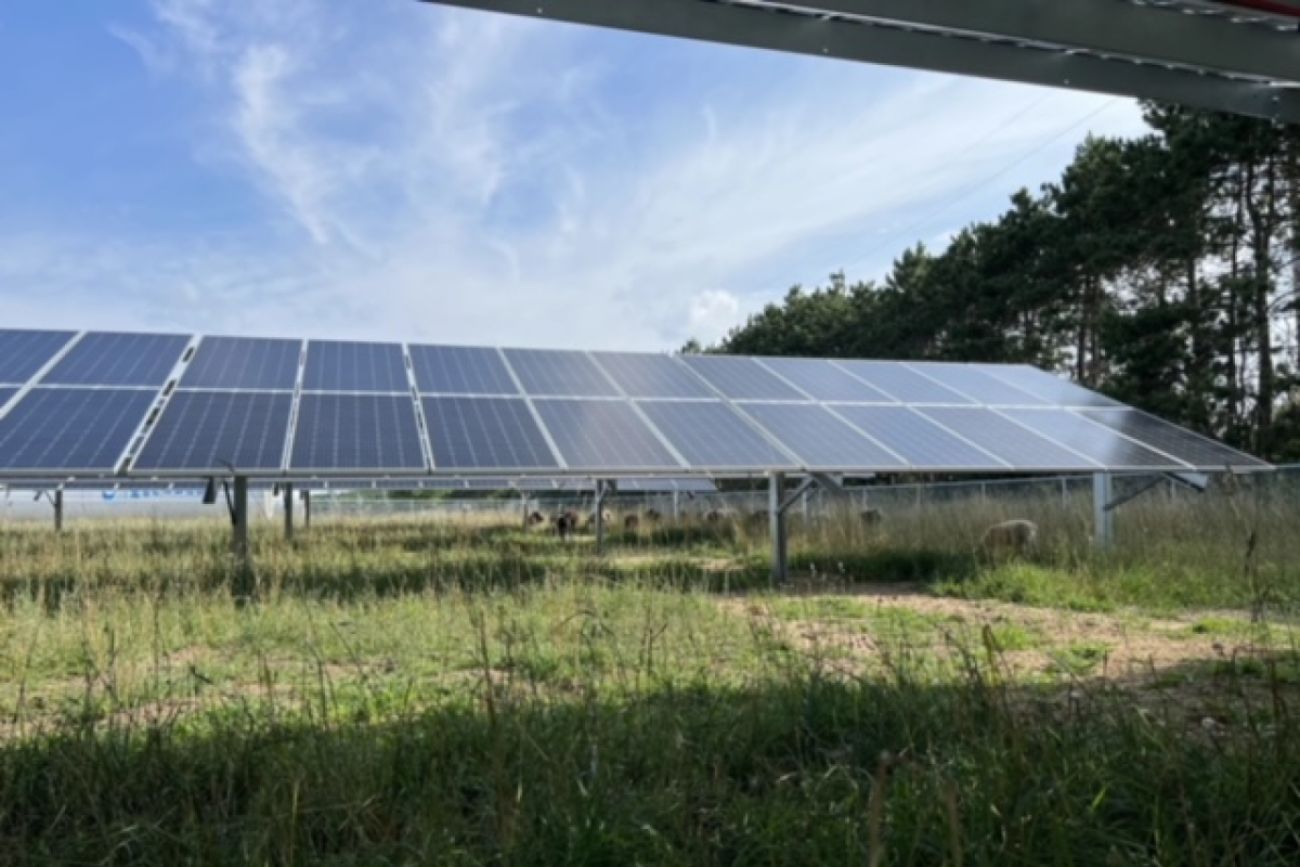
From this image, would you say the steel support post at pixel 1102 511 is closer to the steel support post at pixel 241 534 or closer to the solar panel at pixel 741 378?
the solar panel at pixel 741 378

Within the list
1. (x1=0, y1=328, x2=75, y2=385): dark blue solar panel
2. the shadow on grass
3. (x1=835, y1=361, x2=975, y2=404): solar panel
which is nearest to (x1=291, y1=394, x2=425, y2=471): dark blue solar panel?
(x1=0, y1=328, x2=75, y2=385): dark blue solar panel

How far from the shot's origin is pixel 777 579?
10547mm

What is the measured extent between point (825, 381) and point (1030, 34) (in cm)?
1032

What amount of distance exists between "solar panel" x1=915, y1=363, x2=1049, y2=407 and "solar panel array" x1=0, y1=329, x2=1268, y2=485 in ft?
0.25

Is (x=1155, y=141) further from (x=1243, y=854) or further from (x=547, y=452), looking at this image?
(x=1243, y=854)

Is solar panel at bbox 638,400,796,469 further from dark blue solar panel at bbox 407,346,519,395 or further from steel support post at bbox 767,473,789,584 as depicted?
dark blue solar panel at bbox 407,346,519,395

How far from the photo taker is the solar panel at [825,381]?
1358 centimetres

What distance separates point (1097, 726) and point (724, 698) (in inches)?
62.3

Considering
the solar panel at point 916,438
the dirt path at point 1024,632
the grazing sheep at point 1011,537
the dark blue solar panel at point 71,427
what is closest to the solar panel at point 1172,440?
the grazing sheep at point 1011,537

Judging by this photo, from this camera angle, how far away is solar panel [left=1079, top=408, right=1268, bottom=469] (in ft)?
38.4

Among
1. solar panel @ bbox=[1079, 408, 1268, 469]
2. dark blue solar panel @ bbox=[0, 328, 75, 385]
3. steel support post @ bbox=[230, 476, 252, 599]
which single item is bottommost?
steel support post @ bbox=[230, 476, 252, 599]

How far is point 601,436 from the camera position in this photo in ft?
34.7

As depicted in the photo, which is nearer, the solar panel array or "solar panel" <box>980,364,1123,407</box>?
the solar panel array

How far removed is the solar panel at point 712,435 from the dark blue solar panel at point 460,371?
224 centimetres
